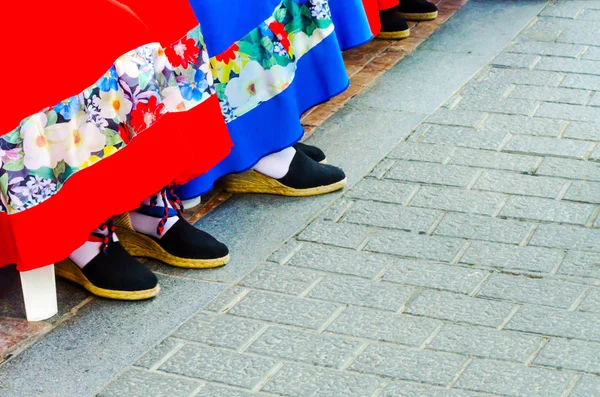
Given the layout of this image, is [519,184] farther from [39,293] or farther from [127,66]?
[39,293]

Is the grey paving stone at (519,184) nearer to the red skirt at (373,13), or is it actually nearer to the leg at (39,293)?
the red skirt at (373,13)

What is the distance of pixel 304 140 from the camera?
4.04m

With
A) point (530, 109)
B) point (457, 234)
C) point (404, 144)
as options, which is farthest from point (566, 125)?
point (457, 234)

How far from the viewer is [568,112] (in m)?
4.15

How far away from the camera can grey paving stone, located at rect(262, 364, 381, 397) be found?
262 centimetres

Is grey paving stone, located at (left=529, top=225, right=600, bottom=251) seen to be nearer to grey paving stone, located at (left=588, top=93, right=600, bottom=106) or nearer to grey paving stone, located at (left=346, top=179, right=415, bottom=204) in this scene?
grey paving stone, located at (left=346, top=179, right=415, bottom=204)

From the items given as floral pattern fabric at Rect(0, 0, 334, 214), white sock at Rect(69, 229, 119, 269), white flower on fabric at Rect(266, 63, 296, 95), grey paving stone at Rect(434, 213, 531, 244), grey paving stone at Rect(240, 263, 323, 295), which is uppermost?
floral pattern fabric at Rect(0, 0, 334, 214)

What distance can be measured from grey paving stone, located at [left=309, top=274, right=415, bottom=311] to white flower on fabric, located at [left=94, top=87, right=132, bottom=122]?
71cm

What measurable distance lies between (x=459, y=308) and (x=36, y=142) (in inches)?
46.4

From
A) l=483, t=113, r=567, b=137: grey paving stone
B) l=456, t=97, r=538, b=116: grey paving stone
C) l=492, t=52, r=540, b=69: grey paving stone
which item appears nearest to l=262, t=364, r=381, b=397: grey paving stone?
l=483, t=113, r=567, b=137: grey paving stone

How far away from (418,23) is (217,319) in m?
2.59

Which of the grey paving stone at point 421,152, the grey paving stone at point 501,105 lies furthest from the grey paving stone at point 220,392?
the grey paving stone at point 501,105

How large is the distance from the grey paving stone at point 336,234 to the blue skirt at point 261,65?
0.99ft

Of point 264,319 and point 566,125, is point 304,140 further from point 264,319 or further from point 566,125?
point 264,319
